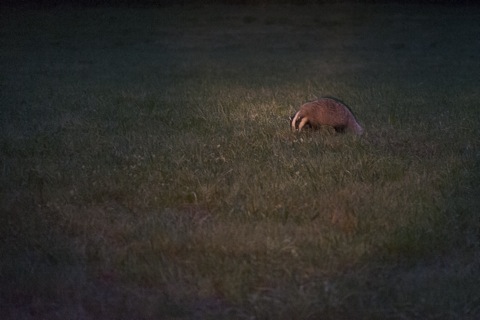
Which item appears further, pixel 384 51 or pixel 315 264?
pixel 384 51

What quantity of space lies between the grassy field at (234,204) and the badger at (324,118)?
17 centimetres

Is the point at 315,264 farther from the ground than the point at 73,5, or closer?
farther from the ground

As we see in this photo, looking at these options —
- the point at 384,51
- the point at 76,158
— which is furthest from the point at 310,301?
the point at 384,51

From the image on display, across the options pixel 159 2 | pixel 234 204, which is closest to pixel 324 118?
pixel 234 204

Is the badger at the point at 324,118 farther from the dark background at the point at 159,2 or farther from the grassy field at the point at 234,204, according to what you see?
the dark background at the point at 159,2

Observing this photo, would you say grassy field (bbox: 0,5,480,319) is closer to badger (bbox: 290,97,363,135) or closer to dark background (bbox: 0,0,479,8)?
badger (bbox: 290,97,363,135)

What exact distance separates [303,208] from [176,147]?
114 inches

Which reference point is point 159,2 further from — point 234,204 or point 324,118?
point 234,204

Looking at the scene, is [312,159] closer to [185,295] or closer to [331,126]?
[331,126]

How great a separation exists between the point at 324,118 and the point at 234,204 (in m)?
3.57

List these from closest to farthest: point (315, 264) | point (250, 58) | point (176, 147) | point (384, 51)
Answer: point (315, 264), point (176, 147), point (250, 58), point (384, 51)

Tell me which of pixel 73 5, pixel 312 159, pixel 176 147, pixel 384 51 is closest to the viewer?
pixel 312 159

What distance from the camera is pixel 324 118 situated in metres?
10.0

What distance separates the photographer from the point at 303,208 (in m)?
6.56
